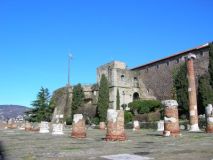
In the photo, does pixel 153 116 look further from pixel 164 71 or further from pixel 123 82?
pixel 123 82

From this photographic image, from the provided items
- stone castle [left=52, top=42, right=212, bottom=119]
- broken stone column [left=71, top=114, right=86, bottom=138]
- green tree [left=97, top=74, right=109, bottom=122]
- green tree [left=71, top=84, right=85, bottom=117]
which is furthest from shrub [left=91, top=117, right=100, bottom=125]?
broken stone column [left=71, top=114, right=86, bottom=138]

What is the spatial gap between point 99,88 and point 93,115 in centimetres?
380

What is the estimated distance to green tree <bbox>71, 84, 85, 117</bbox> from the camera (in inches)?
2035

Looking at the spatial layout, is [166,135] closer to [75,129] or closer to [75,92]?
[75,129]

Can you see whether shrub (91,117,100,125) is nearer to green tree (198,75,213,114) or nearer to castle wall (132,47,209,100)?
castle wall (132,47,209,100)

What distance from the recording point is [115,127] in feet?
41.1

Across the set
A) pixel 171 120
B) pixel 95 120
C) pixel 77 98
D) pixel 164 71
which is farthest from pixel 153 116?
pixel 171 120

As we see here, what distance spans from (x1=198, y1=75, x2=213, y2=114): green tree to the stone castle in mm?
8721

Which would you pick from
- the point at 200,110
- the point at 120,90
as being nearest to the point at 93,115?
the point at 120,90

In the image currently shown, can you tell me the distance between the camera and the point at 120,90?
5181 cm

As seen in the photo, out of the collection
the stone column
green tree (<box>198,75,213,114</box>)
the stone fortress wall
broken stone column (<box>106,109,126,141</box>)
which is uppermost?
the stone fortress wall

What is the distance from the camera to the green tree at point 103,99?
46.8 m

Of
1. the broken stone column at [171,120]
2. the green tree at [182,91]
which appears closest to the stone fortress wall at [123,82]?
the green tree at [182,91]

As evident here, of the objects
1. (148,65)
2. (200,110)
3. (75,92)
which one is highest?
(148,65)
